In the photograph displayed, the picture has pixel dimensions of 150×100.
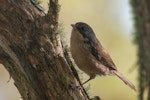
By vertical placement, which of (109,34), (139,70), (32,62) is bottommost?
(139,70)

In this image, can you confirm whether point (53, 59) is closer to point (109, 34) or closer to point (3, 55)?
point (3, 55)

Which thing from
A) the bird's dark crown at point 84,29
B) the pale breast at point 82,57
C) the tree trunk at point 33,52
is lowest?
the tree trunk at point 33,52

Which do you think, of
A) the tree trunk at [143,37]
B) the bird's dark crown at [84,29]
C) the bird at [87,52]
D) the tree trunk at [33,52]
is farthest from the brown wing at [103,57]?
the tree trunk at [143,37]

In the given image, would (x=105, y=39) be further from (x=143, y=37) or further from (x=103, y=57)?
(x=143, y=37)

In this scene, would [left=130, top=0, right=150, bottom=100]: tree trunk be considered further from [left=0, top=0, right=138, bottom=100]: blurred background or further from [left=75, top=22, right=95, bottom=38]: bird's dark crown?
[left=0, top=0, right=138, bottom=100]: blurred background

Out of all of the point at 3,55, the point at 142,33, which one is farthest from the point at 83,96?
the point at 142,33

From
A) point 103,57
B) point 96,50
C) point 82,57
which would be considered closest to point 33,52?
point 82,57

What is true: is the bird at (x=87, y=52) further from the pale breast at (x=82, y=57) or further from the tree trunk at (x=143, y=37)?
the tree trunk at (x=143, y=37)
